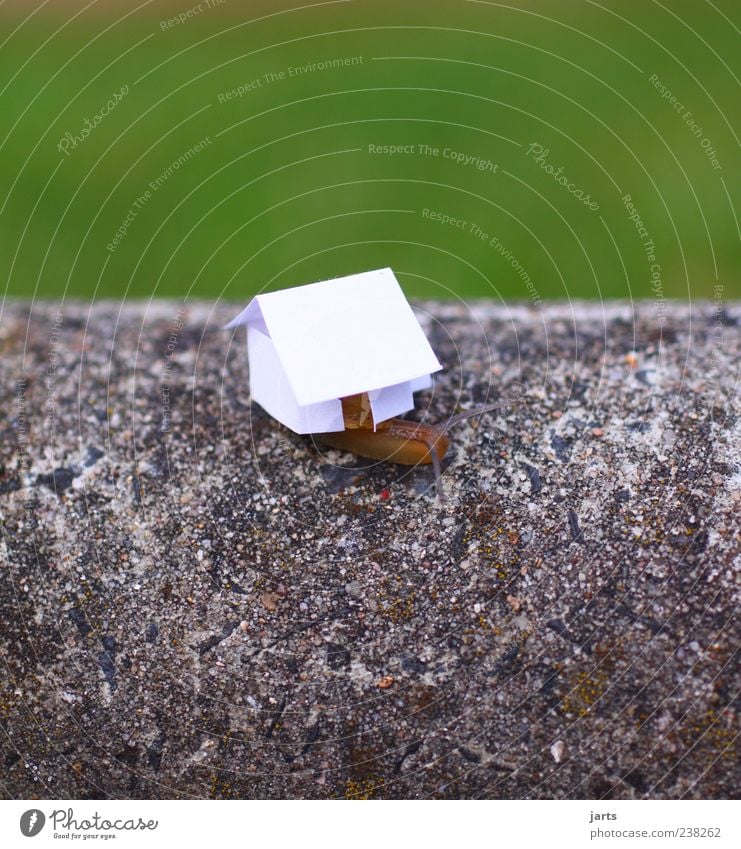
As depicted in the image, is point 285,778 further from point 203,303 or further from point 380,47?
point 380,47

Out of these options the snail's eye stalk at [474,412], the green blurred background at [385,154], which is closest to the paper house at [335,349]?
the snail's eye stalk at [474,412]

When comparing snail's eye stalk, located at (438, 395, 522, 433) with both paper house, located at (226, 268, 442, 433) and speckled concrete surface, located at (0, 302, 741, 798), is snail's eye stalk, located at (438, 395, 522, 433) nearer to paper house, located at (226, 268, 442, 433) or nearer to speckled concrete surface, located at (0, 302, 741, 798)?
speckled concrete surface, located at (0, 302, 741, 798)

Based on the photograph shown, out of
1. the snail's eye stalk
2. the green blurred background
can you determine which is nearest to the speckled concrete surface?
the snail's eye stalk

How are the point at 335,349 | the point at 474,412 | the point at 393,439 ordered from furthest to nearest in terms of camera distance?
the point at 474,412 < the point at 393,439 < the point at 335,349

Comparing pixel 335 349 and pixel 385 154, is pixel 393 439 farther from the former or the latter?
pixel 385 154

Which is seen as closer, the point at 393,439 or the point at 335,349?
the point at 335,349

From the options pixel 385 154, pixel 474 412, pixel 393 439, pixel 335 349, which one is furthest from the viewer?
pixel 385 154

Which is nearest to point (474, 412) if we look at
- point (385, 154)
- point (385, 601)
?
point (385, 601)
